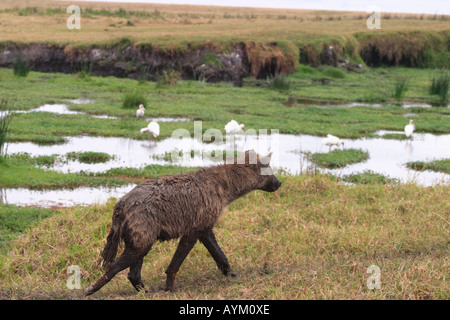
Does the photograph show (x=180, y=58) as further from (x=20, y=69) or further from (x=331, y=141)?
(x=331, y=141)

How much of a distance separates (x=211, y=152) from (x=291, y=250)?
A: 7493 millimetres

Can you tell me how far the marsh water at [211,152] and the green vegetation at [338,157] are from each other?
0.21 m

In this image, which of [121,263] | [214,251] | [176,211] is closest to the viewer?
[121,263]

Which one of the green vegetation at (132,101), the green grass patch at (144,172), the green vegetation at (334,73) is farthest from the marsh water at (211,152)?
the green vegetation at (334,73)

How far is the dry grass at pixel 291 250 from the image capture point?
17.8 ft

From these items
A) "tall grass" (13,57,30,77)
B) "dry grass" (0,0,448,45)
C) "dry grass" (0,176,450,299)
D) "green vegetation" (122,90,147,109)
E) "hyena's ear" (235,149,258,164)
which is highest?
"dry grass" (0,0,448,45)

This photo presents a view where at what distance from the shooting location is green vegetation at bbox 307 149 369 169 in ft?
45.3

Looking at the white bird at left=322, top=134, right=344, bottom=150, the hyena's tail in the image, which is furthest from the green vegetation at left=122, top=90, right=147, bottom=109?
the hyena's tail

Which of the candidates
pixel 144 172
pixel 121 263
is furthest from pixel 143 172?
pixel 121 263

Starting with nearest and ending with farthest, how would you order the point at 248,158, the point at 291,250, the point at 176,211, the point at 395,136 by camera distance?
the point at 176,211
the point at 248,158
the point at 291,250
the point at 395,136

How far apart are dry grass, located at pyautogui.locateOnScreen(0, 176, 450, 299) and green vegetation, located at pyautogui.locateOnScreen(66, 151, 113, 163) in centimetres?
526

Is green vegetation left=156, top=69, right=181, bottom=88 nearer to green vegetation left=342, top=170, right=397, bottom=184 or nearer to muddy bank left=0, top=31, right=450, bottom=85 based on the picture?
muddy bank left=0, top=31, right=450, bottom=85

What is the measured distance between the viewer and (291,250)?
6977 mm

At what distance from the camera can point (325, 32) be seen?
40.4 meters
